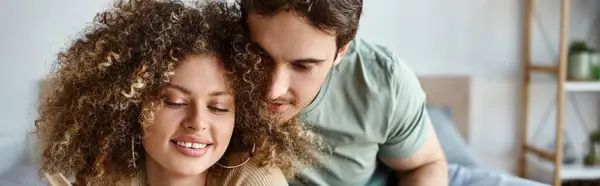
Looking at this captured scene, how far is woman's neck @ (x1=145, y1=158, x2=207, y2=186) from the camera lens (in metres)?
0.89

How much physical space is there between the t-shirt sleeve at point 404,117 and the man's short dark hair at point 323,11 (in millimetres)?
271

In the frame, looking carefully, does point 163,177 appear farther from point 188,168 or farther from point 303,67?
point 303,67

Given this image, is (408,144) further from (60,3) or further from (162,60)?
(60,3)

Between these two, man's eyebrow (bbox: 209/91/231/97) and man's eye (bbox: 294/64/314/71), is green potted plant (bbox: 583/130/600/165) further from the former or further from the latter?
man's eyebrow (bbox: 209/91/231/97)

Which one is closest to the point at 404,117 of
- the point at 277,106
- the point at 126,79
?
the point at 277,106

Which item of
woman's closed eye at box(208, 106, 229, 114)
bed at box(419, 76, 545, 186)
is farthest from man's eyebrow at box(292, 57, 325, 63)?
bed at box(419, 76, 545, 186)

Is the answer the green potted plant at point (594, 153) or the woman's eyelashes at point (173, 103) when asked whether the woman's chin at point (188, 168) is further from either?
the green potted plant at point (594, 153)

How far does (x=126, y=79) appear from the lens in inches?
30.6

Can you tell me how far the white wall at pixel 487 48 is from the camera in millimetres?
2326

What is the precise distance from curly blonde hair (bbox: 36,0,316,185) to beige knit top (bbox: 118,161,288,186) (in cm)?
5

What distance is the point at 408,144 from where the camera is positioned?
1.20m

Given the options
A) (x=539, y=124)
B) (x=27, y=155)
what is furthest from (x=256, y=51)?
(x=539, y=124)

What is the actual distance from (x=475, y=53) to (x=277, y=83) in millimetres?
1713

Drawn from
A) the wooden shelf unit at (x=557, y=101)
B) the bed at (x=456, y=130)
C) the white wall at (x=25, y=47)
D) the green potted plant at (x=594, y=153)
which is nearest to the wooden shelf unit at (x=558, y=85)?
the wooden shelf unit at (x=557, y=101)
